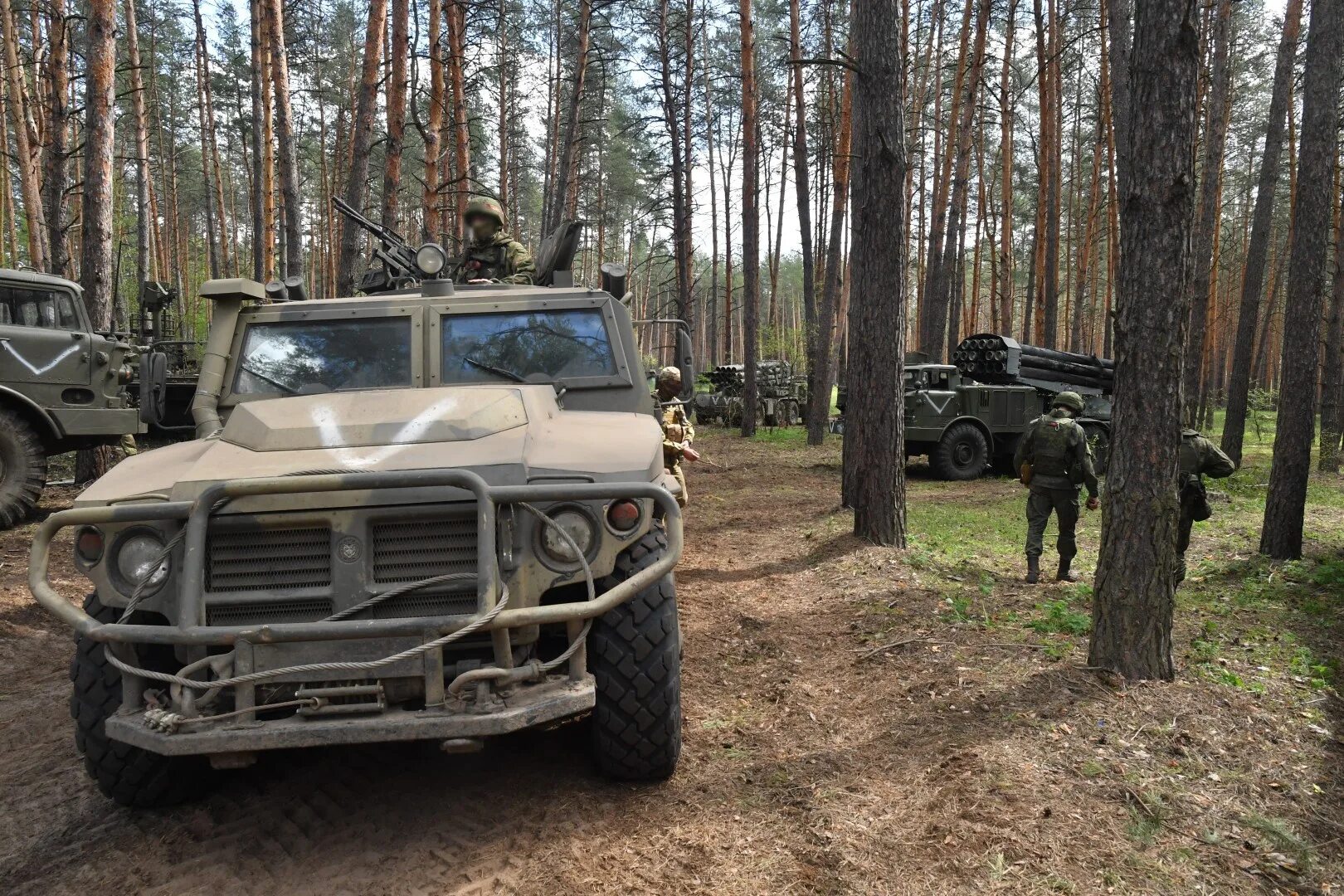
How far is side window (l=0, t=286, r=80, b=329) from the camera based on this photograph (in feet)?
26.0

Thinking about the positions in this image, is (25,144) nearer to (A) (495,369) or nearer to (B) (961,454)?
(A) (495,369)

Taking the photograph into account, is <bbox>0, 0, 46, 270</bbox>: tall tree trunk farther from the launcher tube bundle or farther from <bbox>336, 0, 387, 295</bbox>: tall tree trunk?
the launcher tube bundle

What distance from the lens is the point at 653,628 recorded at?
3146 mm

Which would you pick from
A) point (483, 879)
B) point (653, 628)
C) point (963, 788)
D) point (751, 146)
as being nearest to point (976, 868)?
point (963, 788)

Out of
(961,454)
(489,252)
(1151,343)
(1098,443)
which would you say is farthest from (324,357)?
(1098,443)

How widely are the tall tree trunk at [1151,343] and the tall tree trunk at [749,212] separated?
13686 mm

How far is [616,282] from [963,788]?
2.92 m

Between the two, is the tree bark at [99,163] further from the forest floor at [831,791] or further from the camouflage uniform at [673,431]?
the camouflage uniform at [673,431]

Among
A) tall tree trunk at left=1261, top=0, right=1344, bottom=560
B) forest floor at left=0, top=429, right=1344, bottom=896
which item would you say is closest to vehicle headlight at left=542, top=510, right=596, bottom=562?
forest floor at left=0, top=429, right=1344, bottom=896

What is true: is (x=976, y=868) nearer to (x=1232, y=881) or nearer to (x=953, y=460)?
(x=1232, y=881)

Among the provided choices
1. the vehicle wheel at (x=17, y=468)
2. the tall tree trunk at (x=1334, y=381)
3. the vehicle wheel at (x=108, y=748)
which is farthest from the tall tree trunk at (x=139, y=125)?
the tall tree trunk at (x=1334, y=381)

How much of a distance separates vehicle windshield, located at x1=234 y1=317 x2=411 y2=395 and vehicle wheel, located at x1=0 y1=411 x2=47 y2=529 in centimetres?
474

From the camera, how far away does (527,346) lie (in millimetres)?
4359

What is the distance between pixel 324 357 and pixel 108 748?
1867 millimetres
